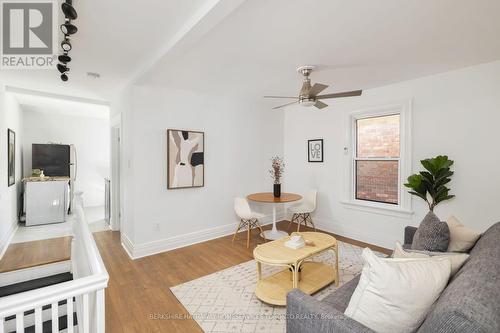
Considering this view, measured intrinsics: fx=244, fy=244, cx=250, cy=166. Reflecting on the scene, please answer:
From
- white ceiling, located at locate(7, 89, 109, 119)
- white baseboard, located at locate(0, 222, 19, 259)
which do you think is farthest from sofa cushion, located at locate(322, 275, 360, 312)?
white ceiling, located at locate(7, 89, 109, 119)

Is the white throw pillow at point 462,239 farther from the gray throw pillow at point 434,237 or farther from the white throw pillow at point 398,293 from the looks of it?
the white throw pillow at point 398,293

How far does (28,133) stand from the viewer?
18.9 ft

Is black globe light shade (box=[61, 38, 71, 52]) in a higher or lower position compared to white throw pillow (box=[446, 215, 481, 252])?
higher

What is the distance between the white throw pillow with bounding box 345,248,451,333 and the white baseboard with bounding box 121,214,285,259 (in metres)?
3.10

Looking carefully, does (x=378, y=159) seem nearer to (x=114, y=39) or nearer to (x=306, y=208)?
(x=306, y=208)

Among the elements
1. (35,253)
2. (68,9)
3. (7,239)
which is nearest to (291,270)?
(68,9)

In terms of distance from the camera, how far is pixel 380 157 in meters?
3.94

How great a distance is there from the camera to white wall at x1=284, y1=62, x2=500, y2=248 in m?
2.90

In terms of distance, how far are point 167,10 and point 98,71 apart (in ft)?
6.09

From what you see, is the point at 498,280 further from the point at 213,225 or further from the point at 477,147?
the point at 213,225

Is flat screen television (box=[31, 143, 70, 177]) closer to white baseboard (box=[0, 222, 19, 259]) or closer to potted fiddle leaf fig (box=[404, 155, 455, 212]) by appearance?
white baseboard (box=[0, 222, 19, 259])

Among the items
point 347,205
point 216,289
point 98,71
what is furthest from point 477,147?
point 98,71

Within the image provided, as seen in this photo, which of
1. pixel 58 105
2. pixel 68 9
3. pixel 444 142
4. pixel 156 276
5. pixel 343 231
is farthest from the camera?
pixel 58 105

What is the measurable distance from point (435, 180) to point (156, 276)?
367cm
